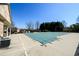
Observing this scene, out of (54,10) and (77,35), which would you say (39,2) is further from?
(77,35)

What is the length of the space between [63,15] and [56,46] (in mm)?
777

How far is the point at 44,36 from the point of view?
16.3ft

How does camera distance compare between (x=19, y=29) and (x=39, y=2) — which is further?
(x=19, y=29)

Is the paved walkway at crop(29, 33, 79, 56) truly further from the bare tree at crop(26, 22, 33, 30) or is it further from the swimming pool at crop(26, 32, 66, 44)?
the bare tree at crop(26, 22, 33, 30)

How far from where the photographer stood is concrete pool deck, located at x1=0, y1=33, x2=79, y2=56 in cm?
476

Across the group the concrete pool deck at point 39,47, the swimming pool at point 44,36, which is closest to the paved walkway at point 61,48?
the concrete pool deck at point 39,47

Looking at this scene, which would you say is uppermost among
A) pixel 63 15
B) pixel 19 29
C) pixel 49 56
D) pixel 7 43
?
pixel 63 15

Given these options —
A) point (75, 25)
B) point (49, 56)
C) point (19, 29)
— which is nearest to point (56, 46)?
point (49, 56)

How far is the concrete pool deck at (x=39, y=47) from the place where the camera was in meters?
4.76

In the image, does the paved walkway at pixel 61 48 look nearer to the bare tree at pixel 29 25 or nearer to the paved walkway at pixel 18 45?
the paved walkway at pixel 18 45

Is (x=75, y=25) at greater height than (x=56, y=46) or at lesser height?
greater

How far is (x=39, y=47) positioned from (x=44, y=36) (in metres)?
0.30

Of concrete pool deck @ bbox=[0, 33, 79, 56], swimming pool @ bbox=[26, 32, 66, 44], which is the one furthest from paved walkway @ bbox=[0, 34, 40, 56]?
swimming pool @ bbox=[26, 32, 66, 44]

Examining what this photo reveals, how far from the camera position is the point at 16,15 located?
16.3 ft
